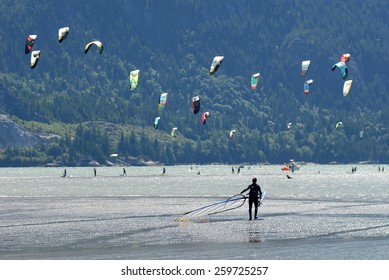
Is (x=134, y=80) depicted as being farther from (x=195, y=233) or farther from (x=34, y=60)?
(x=195, y=233)

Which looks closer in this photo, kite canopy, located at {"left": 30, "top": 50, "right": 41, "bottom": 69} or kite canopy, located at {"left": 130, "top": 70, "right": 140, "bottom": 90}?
kite canopy, located at {"left": 30, "top": 50, "right": 41, "bottom": 69}

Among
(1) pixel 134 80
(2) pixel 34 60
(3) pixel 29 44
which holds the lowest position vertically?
(2) pixel 34 60

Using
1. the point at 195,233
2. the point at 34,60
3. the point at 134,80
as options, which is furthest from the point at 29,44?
the point at 195,233

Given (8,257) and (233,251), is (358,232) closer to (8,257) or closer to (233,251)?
(233,251)

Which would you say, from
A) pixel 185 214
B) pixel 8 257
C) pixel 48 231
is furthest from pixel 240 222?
pixel 8 257

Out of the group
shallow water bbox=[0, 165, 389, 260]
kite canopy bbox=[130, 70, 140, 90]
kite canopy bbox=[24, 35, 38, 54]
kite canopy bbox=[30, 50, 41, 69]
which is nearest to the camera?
shallow water bbox=[0, 165, 389, 260]

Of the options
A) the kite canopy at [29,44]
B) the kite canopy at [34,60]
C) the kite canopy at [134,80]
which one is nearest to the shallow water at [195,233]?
the kite canopy at [34,60]

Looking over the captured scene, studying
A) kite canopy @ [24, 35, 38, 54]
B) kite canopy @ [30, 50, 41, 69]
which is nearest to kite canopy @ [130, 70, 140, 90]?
kite canopy @ [24, 35, 38, 54]

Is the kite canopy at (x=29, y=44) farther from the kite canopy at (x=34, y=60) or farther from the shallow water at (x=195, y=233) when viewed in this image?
the shallow water at (x=195, y=233)

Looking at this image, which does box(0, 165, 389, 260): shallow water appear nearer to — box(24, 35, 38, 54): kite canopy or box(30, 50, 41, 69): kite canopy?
box(30, 50, 41, 69): kite canopy
